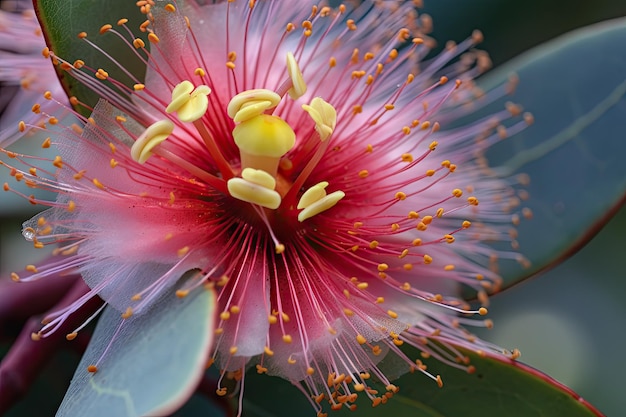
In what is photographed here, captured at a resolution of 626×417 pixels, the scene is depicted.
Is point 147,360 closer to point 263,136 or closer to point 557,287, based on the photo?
point 263,136

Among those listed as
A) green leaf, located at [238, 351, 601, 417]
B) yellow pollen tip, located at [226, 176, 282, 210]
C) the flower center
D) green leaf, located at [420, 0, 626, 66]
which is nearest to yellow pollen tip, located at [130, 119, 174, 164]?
the flower center

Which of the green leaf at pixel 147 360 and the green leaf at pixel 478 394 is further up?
the green leaf at pixel 478 394

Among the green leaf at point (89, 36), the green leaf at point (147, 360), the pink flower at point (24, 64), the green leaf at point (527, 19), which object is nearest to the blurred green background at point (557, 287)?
the green leaf at point (527, 19)

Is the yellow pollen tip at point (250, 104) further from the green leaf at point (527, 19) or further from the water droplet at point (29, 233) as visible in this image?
the green leaf at point (527, 19)

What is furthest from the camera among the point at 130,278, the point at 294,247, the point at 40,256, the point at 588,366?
the point at 588,366

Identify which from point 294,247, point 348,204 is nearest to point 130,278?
point 294,247

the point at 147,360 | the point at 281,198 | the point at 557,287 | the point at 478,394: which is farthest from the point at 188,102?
the point at 557,287

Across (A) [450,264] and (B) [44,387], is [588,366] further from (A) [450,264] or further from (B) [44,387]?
(B) [44,387]
